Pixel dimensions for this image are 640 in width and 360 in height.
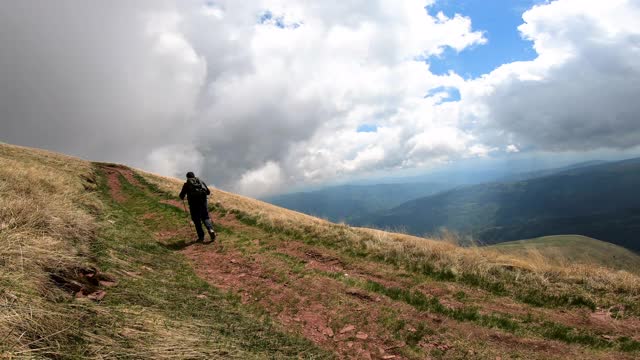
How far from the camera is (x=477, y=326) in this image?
332 inches

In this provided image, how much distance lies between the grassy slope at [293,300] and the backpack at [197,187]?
8.31 ft

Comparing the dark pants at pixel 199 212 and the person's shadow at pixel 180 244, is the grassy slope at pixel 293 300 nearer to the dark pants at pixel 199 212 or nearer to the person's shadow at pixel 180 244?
the person's shadow at pixel 180 244

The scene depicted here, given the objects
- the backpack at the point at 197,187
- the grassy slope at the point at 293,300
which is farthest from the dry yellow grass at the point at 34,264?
the backpack at the point at 197,187

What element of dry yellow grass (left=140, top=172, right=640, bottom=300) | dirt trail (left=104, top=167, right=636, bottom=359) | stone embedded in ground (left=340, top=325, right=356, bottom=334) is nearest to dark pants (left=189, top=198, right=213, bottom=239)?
dirt trail (left=104, top=167, right=636, bottom=359)

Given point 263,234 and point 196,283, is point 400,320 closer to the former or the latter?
point 196,283

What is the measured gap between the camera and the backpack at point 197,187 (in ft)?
51.9

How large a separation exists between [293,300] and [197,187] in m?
8.74

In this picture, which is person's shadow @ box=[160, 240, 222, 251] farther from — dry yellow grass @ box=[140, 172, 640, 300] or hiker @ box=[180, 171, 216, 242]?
dry yellow grass @ box=[140, 172, 640, 300]

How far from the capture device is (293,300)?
9.33 m

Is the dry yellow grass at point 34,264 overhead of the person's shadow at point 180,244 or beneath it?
overhead

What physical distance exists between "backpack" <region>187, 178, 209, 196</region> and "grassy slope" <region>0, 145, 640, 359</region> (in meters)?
2.53

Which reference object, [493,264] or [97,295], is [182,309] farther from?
[493,264]

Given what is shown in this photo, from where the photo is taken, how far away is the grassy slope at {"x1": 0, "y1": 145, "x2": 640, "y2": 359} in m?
5.13

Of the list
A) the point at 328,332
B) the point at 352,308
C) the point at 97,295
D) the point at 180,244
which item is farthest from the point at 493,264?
the point at 180,244
